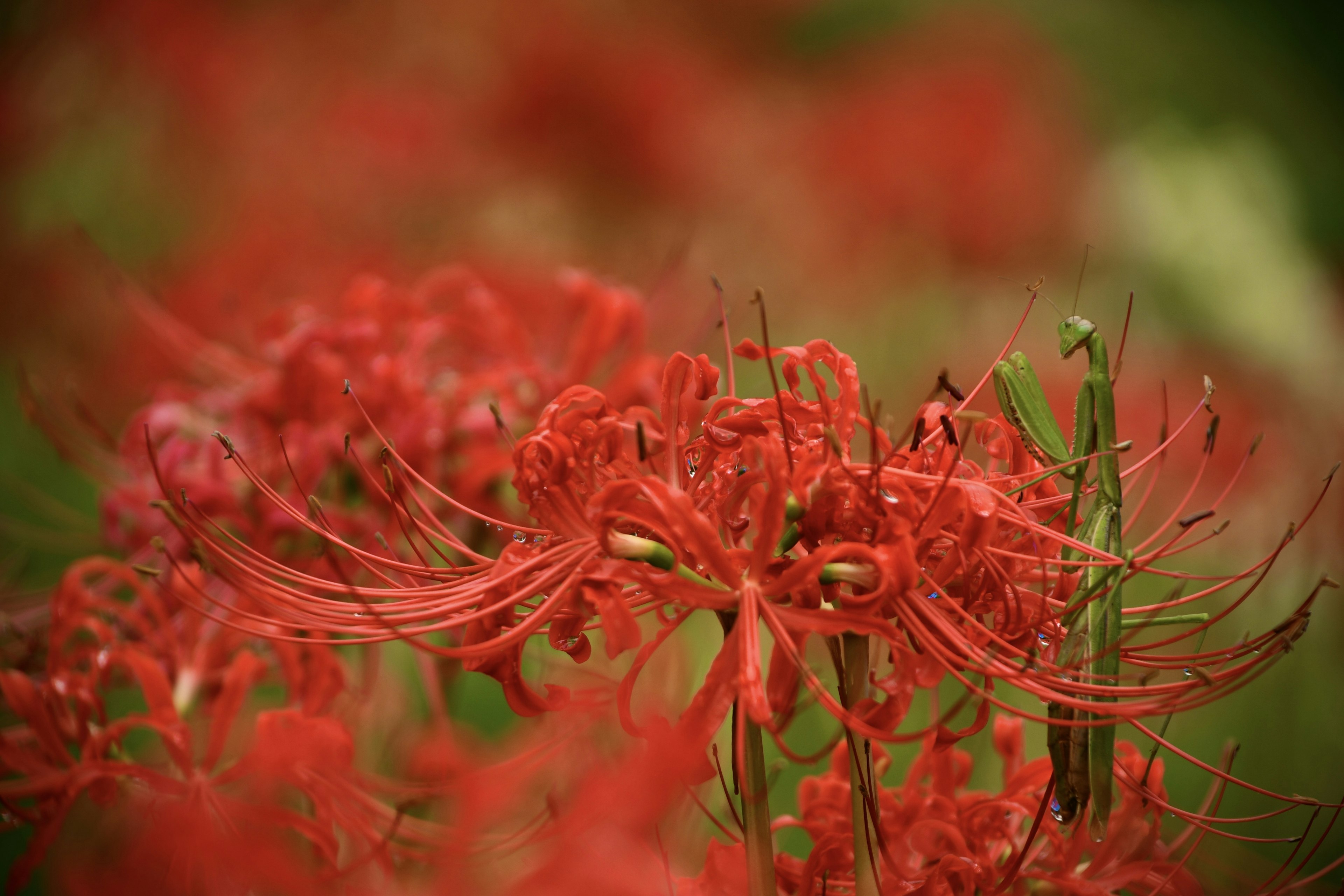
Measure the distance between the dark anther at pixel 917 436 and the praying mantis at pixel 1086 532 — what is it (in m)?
0.07

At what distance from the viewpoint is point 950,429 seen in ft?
1.75

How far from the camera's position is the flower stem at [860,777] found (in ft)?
1.71

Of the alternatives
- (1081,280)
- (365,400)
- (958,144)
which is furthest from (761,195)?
(1081,280)

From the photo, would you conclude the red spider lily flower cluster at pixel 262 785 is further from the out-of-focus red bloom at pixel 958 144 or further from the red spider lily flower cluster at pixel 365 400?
the out-of-focus red bloom at pixel 958 144

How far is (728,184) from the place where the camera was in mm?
2807

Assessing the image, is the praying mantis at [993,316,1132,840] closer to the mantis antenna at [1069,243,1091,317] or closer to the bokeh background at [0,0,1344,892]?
the mantis antenna at [1069,243,1091,317]

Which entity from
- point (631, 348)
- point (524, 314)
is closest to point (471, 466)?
point (631, 348)

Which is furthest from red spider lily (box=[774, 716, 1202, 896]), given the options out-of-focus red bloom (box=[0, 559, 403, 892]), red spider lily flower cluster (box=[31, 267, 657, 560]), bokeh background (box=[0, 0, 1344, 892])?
bokeh background (box=[0, 0, 1344, 892])

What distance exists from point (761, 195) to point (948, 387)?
91.7 inches

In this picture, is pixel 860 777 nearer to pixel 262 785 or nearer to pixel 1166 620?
pixel 1166 620

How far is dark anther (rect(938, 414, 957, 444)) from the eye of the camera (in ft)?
1.75

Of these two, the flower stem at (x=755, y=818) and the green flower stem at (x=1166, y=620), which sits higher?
the green flower stem at (x=1166, y=620)

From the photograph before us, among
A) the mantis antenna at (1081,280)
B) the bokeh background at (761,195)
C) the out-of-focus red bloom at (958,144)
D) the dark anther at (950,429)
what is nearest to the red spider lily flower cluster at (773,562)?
the dark anther at (950,429)

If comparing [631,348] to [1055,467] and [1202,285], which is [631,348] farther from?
[1202,285]
